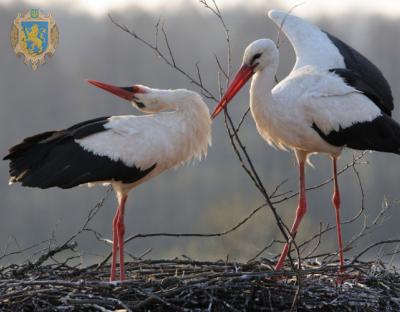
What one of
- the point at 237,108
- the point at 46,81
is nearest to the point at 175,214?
the point at 237,108

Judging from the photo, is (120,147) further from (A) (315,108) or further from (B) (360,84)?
(B) (360,84)

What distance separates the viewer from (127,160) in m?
7.25

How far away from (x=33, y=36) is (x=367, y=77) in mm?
4448

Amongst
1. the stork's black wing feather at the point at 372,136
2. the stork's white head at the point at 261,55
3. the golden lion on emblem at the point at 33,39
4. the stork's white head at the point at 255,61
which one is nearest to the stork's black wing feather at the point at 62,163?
the stork's white head at the point at 255,61

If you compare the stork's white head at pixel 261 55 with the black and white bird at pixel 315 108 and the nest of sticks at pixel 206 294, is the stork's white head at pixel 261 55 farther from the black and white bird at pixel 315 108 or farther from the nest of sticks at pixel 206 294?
the nest of sticks at pixel 206 294

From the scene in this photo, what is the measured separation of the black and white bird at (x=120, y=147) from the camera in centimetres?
718

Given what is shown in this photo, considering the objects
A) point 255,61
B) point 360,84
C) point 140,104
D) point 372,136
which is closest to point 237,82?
point 255,61

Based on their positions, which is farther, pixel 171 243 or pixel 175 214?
pixel 175 214

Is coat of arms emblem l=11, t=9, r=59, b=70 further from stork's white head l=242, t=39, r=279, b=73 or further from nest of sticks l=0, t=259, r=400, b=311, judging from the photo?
nest of sticks l=0, t=259, r=400, b=311

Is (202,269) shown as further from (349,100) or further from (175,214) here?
(175,214)

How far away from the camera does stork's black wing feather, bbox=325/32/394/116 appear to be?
300 inches

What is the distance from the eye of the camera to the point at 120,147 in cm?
726

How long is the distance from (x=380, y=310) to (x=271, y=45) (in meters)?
1.89

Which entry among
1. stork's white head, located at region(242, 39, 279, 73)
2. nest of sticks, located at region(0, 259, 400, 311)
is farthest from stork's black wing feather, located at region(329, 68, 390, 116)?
nest of sticks, located at region(0, 259, 400, 311)
